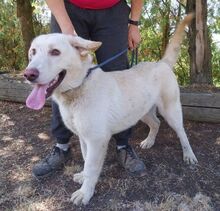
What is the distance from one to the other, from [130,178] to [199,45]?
2.29 m

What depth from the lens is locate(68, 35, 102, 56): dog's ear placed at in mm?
3061

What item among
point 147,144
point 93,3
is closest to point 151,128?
point 147,144

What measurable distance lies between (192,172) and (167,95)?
0.73m

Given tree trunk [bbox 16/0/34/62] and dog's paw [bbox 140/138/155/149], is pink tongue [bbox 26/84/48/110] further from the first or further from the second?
tree trunk [bbox 16/0/34/62]

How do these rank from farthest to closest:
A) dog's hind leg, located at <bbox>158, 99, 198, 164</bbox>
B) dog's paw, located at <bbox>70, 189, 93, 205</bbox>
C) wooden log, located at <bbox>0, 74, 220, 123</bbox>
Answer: wooden log, located at <bbox>0, 74, 220, 123</bbox>
dog's hind leg, located at <bbox>158, 99, 198, 164</bbox>
dog's paw, located at <bbox>70, 189, 93, 205</bbox>

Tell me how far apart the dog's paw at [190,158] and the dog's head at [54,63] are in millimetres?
1475

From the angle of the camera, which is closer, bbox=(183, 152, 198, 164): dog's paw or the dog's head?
the dog's head

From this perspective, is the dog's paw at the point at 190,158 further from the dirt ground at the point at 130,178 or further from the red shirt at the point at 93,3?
the red shirt at the point at 93,3

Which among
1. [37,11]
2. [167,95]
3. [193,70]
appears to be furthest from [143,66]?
[37,11]

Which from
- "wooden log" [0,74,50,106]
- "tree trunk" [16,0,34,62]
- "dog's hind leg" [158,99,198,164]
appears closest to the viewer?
"dog's hind leg" [158,99,198,164]

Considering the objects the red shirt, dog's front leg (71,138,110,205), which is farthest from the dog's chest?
the red shirt

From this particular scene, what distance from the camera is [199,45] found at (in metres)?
5.37

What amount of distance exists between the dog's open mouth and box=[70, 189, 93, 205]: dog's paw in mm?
856

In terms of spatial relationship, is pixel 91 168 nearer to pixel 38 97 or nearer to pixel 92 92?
pixel 92 92
